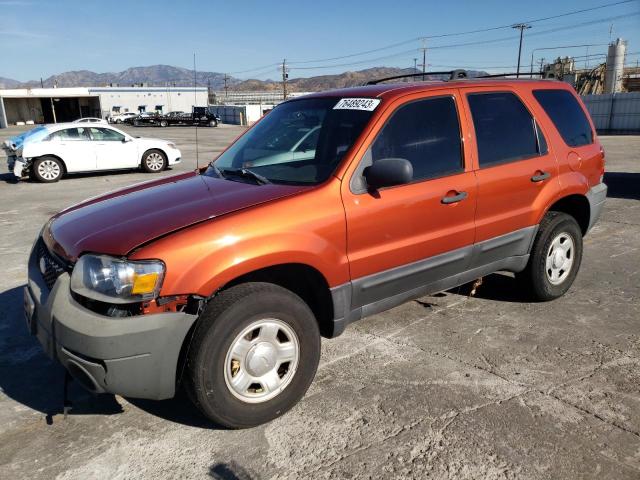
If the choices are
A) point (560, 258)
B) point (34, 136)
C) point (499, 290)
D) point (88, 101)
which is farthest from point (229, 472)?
point (88, 101)

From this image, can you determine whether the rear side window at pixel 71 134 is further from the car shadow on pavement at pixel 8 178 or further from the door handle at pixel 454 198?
the door handle at pixel 454 198

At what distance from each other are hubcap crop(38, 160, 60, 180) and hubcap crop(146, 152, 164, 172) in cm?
244

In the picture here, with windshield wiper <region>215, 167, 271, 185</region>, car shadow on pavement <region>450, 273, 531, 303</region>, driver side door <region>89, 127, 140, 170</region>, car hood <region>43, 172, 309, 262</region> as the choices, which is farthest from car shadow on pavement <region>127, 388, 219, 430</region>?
driver side door <region>89, 127, 140, 170</region>

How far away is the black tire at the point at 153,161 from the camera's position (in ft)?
48.8

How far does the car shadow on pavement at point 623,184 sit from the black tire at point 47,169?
12990 mm

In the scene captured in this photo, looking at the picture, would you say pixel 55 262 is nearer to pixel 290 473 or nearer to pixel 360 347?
pixel 290 473

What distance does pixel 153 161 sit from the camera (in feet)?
49.4

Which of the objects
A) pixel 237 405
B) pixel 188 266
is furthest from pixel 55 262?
pixel 237 405

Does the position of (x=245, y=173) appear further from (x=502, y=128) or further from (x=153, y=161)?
(x=153, y=161)

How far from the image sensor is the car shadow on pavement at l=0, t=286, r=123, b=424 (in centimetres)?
316

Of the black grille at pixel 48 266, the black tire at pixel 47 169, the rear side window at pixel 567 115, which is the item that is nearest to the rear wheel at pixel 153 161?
the black tire at pixel 47 169

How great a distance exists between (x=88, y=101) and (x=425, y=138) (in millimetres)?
77543

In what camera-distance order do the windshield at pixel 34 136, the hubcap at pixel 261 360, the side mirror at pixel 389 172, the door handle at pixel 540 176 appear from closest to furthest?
the hubcap at pixel 261 360 → the side mirror at pixel 389 172 → the door handle at pixel 540 176 → the windshield at pixel 34 136

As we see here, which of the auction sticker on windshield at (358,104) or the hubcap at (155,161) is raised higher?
the auction sticker on windshield at (358,104)
